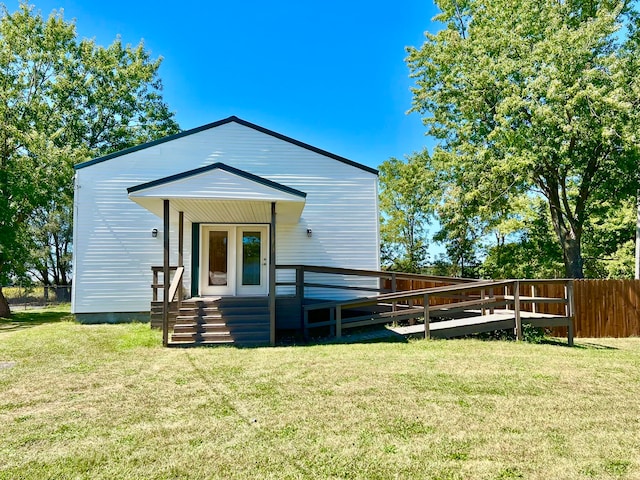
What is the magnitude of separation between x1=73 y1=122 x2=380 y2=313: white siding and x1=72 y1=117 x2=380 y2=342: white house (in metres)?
0.03

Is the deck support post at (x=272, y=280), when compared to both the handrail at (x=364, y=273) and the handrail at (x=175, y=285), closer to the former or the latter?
the handrail at (x=364, y=273)

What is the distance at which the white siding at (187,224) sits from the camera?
10672 mm

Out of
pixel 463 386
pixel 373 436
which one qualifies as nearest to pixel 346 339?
pixel 463 386

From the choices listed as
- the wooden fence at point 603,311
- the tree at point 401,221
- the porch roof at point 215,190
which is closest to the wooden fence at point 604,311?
the wooden fence at point 603,311

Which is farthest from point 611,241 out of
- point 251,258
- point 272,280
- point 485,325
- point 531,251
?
point 272,280

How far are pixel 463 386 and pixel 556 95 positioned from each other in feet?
37.9

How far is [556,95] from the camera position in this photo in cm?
1236

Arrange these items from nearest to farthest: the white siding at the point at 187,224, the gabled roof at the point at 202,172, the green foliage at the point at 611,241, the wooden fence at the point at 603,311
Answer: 1. the gabled roof at the point at 202,172
2. the wooden fence at the point at 603,311
3. the white siding at the point at 187,224
4. the green foliage at the point at 611,241

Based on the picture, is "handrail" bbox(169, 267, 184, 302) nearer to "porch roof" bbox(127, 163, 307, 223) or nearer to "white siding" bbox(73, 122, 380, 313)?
"porch roof" bbox(127, 163, 307, 223)

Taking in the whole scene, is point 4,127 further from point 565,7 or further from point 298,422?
point 565,7

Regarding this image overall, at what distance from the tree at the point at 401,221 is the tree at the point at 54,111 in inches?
502

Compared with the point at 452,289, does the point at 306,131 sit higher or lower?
higher

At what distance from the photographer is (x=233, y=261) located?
10.3m

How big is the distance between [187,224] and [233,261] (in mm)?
1583
